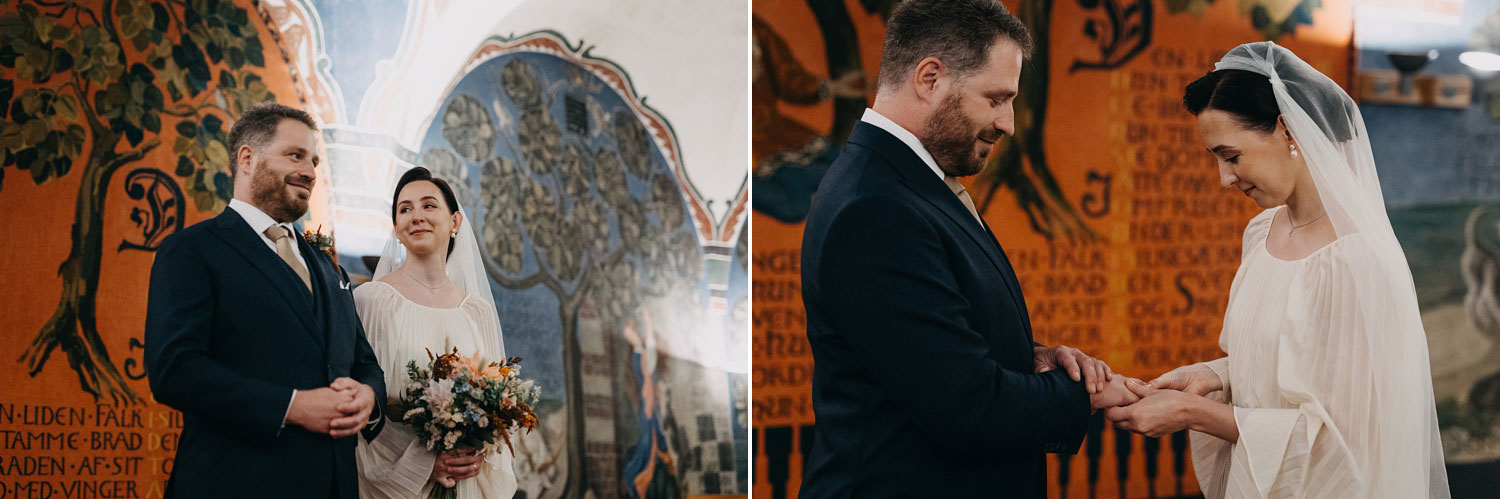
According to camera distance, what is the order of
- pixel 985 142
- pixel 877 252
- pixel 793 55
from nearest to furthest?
pixel 877 252, pixel 985 142, pixel 793 55

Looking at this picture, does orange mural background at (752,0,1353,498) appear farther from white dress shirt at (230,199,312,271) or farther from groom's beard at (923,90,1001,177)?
groom's beard at (923,90,1001,177)

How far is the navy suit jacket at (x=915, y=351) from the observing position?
6.79 ft

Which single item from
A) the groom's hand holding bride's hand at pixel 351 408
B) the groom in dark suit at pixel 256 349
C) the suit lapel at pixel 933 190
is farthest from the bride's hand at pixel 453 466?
the suit lapel at pixel 933 190

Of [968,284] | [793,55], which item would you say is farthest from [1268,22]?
[968,284]

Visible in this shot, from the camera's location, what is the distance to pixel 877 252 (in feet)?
6.89

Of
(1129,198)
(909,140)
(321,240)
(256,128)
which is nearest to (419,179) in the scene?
(321,240)

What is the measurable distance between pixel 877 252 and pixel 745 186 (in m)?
3.65

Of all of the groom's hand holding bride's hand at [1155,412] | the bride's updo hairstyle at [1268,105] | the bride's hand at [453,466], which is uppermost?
the bride's updo hairstyle at [1268,105]

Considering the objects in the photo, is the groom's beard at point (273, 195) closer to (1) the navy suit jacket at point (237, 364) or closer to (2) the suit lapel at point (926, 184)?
(1) the navy suit jacket at point (237, 364)

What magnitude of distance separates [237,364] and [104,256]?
100cm

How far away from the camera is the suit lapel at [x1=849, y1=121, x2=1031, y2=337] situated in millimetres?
2221

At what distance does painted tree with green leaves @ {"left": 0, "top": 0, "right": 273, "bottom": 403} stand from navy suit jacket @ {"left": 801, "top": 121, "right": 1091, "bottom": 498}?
2588 mm

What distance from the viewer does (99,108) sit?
3.77 metres

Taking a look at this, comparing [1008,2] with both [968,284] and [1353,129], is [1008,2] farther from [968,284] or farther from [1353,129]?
[968,284]
